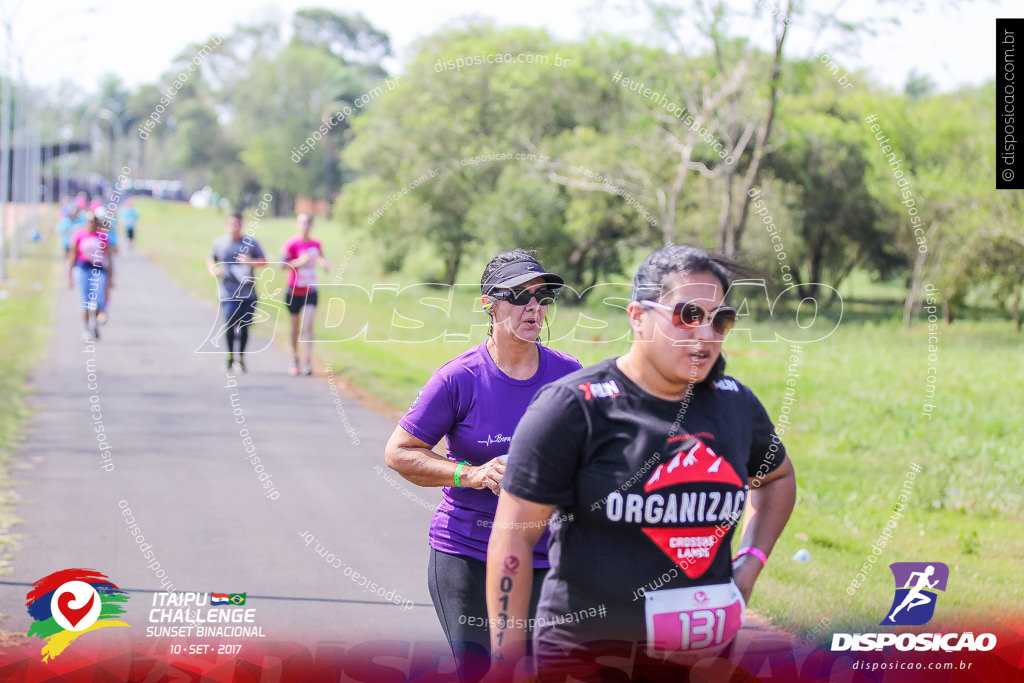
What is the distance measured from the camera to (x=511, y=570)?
8.57 ft

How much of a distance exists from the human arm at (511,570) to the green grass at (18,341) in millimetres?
4050

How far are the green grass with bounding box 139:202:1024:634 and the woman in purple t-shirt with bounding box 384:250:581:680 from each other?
57.0 inches

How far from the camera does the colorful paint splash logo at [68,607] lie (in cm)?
473

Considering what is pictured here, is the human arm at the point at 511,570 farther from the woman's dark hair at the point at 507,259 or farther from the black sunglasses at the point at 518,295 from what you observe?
the woman's dark hair at the point at 507,259

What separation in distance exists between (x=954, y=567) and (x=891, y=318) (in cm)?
2386

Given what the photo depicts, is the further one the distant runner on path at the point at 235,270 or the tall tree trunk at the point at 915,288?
the tall tree trunk at the point at 915,288

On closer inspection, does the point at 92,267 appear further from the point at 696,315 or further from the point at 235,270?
the point at 696,315

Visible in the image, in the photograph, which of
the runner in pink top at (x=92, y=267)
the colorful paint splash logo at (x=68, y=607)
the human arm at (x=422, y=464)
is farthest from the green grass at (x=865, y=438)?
the runner in pink top at (x=92, y=267)

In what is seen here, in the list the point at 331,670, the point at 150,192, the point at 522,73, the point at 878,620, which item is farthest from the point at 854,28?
the point at 150,192

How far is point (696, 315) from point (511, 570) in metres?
0.79

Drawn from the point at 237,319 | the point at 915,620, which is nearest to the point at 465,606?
the point at 915,620

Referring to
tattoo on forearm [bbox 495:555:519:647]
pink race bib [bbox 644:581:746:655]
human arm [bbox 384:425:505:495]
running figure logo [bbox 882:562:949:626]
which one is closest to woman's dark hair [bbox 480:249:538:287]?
human arm [bbox 384:425:505:495]

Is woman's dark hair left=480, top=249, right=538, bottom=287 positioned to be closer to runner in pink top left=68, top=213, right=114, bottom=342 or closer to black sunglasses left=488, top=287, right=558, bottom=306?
black sunglasses left=488, top=287, right=558, bottom=306

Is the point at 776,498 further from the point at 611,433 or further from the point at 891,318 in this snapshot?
the point at 891,318
